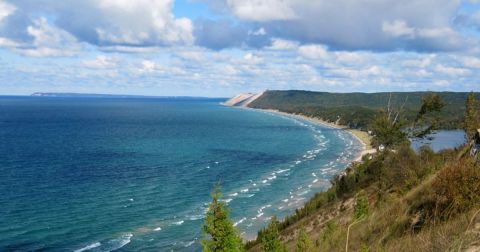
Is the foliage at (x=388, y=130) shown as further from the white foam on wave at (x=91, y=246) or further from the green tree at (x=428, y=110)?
the white foam on wave at (x=91, y=246)

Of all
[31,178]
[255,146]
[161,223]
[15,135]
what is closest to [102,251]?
[161,223]

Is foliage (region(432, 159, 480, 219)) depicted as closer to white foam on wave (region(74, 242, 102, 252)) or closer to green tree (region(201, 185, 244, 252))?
green tree (region(201, 185, 244, 252))

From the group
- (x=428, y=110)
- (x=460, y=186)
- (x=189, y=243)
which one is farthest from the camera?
(x=428, y=110)

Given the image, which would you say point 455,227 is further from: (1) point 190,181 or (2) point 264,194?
(1) point 190,181

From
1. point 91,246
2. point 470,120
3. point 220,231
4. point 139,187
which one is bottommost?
point 91,246

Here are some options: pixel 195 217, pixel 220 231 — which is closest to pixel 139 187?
pixel 195 217

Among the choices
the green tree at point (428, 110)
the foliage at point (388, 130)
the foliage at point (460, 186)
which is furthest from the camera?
the foliage at point (388, 130)

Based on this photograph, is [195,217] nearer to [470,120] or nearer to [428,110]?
[428,110]

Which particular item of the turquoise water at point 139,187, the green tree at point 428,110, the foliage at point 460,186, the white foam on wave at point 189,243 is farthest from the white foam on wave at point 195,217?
the foliage at point 460,186

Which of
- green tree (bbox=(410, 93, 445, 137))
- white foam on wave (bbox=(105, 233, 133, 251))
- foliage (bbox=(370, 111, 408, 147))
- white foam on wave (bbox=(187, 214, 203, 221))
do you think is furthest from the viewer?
white foam on wave (bbox=(187, 214, 203, 221))

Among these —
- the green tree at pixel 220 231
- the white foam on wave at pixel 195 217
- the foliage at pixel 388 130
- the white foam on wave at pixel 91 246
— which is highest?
the foliage at pixel 388 130

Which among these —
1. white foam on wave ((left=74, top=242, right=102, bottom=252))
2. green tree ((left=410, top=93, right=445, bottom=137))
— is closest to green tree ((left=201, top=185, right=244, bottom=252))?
white foam on wave ((left=74, top=242, right=102, bottom=252))
